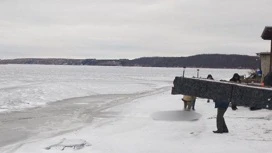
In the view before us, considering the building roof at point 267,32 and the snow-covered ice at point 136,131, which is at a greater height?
the building roof at point 267,32

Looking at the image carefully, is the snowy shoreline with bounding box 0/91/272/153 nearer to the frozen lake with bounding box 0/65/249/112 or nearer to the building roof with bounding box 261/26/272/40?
the building roof with bounding box 261/26/272/40

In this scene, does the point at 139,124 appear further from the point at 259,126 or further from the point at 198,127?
the point at 259,126

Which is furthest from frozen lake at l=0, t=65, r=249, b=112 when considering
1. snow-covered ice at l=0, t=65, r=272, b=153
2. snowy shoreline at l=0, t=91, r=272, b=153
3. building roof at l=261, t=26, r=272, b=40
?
building roof at l=261, t=26, r=272, b=40

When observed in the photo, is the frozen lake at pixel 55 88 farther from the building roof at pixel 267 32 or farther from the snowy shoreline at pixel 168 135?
the building roof at pixel 267 32

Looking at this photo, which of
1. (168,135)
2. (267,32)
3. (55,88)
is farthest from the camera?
(55,88)

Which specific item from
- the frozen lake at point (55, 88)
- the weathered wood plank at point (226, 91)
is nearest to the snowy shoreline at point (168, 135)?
the weathered wood plank at point (226, 91)

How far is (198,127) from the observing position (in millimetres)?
13188

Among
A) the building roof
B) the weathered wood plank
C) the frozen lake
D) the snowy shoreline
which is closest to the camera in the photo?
the weathered wood plank

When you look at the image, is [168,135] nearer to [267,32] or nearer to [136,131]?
[136,131]

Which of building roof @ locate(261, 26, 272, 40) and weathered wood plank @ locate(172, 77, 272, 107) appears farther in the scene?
building roof @ locate(261, 26, 272, 40)

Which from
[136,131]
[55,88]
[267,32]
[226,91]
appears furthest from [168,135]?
[55,88]

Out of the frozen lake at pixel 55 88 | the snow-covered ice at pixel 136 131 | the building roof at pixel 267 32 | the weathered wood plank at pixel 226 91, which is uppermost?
the building roof at pixel 267 32

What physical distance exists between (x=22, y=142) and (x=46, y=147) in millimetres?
1638

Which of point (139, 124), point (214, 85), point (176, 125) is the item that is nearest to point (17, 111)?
point (139, 124)
